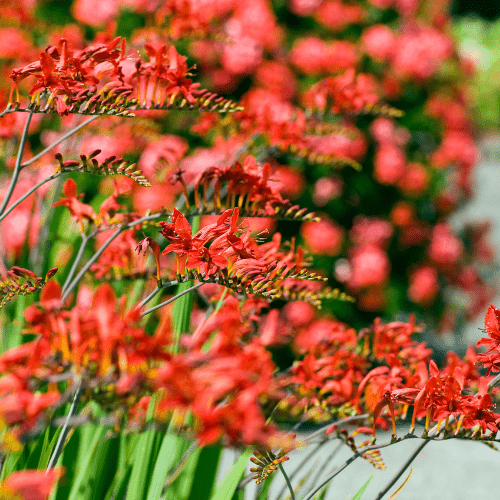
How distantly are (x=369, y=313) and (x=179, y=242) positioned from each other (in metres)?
3.18

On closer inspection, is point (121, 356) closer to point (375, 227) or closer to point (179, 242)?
point (179, 242)

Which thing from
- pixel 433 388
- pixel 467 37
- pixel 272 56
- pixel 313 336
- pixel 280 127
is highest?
pixel 467 37

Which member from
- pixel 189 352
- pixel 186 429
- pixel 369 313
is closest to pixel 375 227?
pixel 369 313

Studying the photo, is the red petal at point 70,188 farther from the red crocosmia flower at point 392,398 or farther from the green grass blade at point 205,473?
the red crocosmia flower at point 392,398

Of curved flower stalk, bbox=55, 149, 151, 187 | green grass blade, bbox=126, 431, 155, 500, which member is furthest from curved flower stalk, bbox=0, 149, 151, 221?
green grass blade, bbox=126, 431, 155, 500

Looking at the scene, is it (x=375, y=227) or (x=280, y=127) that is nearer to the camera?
(x=280, y=127)

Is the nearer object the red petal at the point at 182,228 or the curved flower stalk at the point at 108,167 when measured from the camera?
the red petal at the point at 182,228

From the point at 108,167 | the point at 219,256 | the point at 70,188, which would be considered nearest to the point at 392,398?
the point at 219,256

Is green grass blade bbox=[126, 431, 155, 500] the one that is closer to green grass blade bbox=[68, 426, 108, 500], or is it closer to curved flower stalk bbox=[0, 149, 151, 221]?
green grass blade bbox=[68, 426, 108, 500]

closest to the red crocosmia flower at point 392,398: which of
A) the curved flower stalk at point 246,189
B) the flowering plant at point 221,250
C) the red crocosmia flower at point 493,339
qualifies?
the flowering plant at point 221,250

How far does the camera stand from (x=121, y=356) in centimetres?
70

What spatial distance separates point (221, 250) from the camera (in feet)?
3.31

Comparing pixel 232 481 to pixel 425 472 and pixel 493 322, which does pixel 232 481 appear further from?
pixel 425 472

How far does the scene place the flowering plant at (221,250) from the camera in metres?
0.72
